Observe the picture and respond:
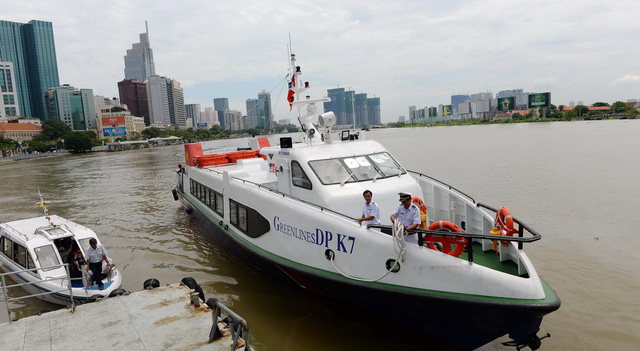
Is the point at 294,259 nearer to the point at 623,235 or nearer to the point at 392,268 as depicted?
the point at 392,268

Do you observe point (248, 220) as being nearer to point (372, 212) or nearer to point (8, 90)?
point (372, 212)

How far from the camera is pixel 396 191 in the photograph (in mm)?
7223

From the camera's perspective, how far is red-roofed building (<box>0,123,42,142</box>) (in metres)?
112

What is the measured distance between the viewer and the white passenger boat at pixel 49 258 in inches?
309

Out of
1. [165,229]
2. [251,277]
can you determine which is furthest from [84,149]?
[251,277]

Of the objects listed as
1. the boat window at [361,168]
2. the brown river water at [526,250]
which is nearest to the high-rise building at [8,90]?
the brown river water at [526,250]

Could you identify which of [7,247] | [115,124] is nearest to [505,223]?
[7,247]

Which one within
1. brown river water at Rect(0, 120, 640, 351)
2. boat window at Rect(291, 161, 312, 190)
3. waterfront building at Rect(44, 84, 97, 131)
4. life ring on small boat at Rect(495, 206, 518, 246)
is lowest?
brown river water at Rect(0, 120, 640, 351)

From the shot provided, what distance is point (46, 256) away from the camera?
8.41 metres

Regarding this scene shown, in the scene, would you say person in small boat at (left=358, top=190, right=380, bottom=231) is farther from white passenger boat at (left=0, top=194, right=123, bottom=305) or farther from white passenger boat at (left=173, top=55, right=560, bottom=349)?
white passenger boat at (left=0, top=194, right=123, bottom=305)

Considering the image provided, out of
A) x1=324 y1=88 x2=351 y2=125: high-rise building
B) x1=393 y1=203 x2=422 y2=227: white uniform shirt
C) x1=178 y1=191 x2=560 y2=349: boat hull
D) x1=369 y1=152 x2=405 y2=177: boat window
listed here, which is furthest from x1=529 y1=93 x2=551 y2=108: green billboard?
x1=178 y1=191 x2=560 y2=349: boat hull

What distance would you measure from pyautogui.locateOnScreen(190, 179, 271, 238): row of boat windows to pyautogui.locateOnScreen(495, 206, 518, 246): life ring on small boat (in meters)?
4.12

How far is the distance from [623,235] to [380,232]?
883 centimetres

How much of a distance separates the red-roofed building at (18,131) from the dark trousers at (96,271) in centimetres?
13422
